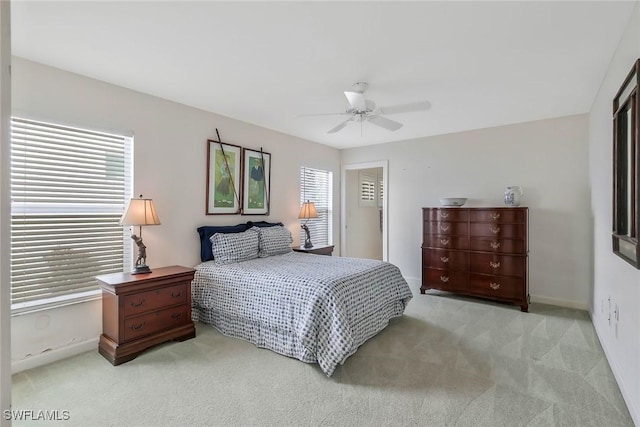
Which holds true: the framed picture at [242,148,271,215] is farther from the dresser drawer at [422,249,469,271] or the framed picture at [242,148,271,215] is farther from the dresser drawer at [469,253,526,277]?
the dresser drawer at [469,253,526,277]

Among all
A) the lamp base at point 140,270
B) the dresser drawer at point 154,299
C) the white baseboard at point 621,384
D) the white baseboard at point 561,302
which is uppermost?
the lamp base at point 140,270

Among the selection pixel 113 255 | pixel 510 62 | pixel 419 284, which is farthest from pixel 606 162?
pixel 113 255

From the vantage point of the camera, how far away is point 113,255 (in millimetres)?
3027

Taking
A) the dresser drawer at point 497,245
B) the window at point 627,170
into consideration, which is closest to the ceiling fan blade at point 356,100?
the window at point 627,170

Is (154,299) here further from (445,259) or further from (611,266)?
(611,266)

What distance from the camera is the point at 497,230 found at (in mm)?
4000

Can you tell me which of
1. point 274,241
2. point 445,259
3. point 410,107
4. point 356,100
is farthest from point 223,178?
point 445,259

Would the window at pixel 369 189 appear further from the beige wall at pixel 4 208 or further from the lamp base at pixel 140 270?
the beige wall at pixel 4 208

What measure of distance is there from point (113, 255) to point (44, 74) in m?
1.62

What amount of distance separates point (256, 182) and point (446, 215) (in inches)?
105

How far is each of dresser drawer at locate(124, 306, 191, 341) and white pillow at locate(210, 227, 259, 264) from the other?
2.28 ft

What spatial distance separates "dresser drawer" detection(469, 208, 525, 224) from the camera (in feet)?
12.7

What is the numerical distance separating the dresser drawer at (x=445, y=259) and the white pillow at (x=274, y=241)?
1.99 m

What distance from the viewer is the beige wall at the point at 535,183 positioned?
3865 millimetres
